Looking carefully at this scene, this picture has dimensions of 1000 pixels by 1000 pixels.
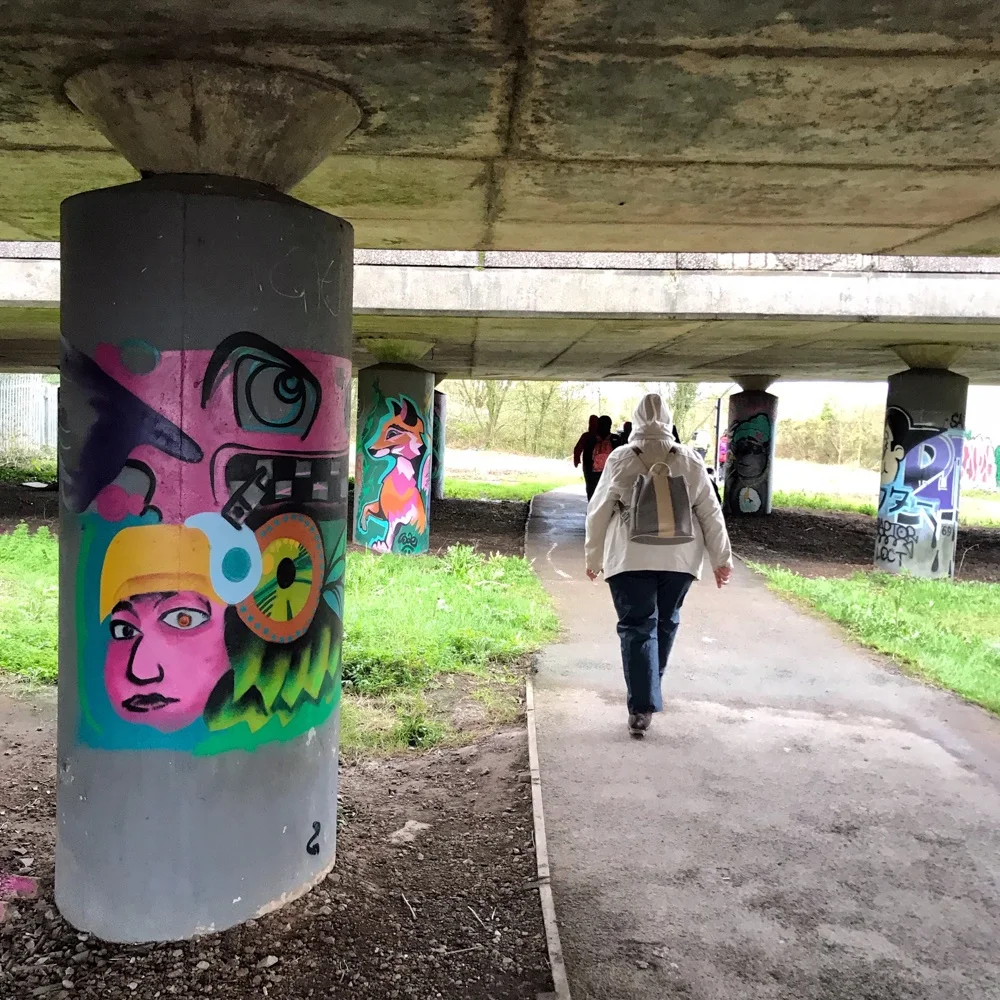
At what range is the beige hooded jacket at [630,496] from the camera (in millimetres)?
5230

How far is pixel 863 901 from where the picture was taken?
12.0ft

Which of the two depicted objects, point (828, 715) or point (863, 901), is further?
point (828, 715)

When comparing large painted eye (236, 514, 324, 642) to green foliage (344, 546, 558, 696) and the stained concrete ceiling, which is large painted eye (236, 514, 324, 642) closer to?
the stained concrete ceiling

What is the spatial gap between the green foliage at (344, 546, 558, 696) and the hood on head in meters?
2.63

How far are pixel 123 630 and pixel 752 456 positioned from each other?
65.2 ft

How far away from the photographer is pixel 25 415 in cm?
3494

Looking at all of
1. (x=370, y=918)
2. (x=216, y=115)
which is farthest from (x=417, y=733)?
(x=216, y=115)

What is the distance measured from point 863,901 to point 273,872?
248 centimetres

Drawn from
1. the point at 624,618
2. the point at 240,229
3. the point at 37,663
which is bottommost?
the point at 37,663

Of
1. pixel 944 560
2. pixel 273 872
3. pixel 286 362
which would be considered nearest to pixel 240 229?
pixel 286 362

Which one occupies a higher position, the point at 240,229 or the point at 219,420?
the point at 240,229

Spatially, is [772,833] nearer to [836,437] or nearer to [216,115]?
[216,115]

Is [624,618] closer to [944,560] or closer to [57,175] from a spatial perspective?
[57,175]

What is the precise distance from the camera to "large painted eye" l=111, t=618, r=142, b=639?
3.18 metres
